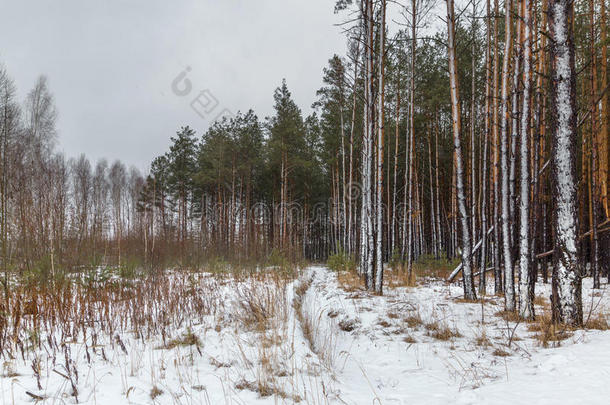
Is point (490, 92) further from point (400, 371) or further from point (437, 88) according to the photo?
point (400, 371)

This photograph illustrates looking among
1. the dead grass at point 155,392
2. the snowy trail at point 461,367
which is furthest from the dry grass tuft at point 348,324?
the dead grass at point 155,392

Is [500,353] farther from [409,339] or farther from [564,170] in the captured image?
[564,170]

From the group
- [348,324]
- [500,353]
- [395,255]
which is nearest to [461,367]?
[500,353]

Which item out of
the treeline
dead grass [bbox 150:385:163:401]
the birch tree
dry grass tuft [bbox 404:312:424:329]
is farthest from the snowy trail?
dead grass [bbox 150:385:163:401]

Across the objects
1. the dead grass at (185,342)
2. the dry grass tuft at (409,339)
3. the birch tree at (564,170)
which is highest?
the birch tree at (564,170)

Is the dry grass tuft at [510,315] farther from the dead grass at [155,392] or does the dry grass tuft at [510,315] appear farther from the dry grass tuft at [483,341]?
the dead grass at [155,392]

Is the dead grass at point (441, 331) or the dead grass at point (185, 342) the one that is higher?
the dead grass at point (185, 342)

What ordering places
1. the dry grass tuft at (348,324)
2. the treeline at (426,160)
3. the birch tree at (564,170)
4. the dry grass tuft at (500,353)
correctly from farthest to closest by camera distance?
1. the dry grass tuft at (348,324)
2. the treeline at (426,160)
3. the birch tree at (564,170)
4. the dry grass tuft at (500,353)

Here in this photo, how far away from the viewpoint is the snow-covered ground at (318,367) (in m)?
2.22

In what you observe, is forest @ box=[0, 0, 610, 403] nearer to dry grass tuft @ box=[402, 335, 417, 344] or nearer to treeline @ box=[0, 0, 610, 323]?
treeline @ box=[0, 0, 610, 323]

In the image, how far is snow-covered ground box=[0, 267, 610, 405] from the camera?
2221mm

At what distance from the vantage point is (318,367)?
113 inches

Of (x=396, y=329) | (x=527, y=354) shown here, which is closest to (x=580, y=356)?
(x=527, y=354)

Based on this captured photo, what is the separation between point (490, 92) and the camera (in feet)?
27.6
